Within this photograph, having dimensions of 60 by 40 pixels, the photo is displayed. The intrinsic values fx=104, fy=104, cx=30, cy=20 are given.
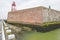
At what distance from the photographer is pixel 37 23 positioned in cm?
810

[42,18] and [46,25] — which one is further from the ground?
[42,18]

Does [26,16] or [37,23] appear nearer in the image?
[37,23]

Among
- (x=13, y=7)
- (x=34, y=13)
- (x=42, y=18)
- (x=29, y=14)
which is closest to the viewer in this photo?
(x=42, y=18)

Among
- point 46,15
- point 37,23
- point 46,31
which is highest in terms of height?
point 46,15

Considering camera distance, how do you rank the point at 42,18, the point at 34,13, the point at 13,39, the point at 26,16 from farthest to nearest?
1. the point at 26,16
2. the point at 34,13
3. the point at 42,18
4. the point at 13,39

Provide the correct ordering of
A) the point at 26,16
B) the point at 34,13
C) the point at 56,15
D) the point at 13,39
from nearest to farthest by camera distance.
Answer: the point at 13,39, the point at 34,13, the point at 26,16, the point at 56,15

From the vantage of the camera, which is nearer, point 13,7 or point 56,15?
point 56,15

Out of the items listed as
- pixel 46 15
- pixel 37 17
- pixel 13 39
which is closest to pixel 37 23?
pixel 37 17

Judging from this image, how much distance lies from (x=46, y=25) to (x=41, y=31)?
732 mm

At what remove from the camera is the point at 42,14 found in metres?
8.07

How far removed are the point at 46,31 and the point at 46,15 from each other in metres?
1.63

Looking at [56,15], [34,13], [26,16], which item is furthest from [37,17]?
[56,15]

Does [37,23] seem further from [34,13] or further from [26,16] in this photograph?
[26,16]

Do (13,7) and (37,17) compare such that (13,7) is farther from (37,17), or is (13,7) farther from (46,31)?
(46,31)
